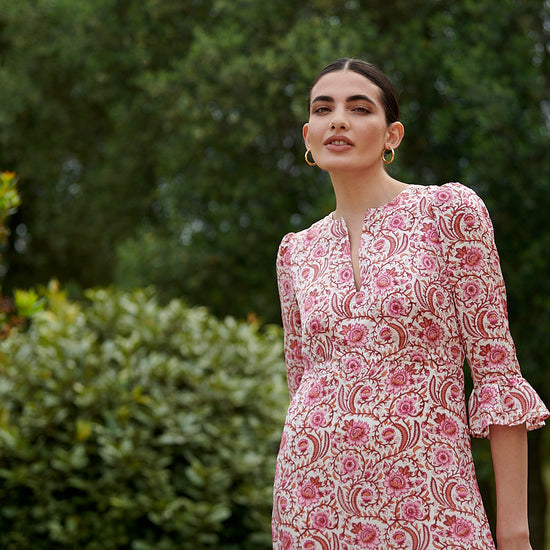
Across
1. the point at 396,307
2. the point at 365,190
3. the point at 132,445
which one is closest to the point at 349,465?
the point at 396,307

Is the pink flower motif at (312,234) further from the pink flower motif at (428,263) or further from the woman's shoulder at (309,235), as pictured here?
the pink flower motif at (428,263)

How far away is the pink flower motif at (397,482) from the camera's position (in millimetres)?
1983

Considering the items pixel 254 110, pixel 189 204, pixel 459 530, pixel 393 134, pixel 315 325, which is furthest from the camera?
pixel 189 204

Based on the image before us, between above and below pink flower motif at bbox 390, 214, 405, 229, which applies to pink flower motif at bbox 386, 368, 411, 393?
below

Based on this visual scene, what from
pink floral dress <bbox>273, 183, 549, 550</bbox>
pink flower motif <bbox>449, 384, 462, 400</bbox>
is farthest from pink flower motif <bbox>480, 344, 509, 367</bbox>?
pink flower motif <bbox>449, 384, 462, 400</bbox>

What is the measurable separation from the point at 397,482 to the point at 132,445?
3098mm

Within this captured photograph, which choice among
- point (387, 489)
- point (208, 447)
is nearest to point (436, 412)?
point (387, 489)

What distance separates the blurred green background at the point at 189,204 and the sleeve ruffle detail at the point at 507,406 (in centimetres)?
286

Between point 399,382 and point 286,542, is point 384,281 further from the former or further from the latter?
point 286,542

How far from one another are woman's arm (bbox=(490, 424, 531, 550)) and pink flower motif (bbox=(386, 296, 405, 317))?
0.36m

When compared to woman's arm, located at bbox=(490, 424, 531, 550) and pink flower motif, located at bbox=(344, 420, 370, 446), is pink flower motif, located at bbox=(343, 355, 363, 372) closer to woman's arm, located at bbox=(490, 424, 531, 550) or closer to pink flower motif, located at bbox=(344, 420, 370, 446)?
pink flower motif, located at bbox=(344, 420, 370, 446)

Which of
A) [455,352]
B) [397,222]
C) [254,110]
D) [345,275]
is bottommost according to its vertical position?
[455,352]

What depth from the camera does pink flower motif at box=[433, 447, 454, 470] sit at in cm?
198

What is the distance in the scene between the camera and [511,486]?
198cm
